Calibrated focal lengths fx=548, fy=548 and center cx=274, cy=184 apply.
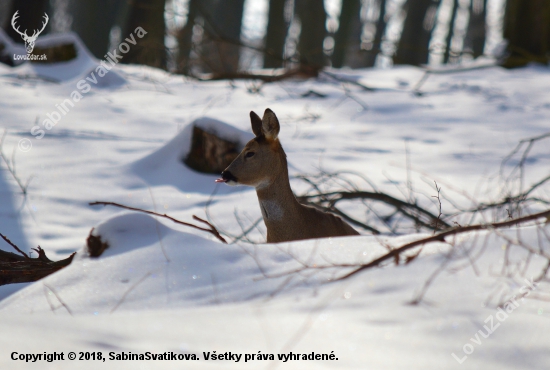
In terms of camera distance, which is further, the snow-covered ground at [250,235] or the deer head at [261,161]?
the deer head at [261,161]

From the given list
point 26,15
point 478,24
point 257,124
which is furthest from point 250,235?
point 478,24

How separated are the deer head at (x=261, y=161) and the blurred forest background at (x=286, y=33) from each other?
1217mm

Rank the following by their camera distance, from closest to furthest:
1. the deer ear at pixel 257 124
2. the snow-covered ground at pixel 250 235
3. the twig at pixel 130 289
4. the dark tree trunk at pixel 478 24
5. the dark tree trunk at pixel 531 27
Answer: the snow-covered ground at pixel 250 235 → the twig at pixel 130 289 → the deer ear at pixel 257 124 → the dark tree trunk at pixel 531 27 → the dark tree trunk at pixel 478 24

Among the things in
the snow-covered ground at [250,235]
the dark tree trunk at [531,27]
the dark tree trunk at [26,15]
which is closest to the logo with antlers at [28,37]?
the dark tree trunk at [26,15]

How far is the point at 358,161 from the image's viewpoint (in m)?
5.99

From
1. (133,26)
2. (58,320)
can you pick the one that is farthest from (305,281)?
(133,26)

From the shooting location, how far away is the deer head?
12.0ft

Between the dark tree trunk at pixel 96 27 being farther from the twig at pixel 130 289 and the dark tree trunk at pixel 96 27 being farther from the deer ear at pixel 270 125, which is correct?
the twig at pixel 130 289

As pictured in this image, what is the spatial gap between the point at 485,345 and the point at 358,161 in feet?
14.5

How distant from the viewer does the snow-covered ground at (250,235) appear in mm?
1709

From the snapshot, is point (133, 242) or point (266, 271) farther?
point (133, 242)

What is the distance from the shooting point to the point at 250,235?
14.9 feet

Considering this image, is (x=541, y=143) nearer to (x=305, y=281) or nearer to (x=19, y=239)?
(x=305, y=281)

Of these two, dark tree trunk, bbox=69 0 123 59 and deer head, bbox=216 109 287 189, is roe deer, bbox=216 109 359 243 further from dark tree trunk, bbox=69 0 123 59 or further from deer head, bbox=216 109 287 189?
dark tree trunk, bbox=69 0 123 59
